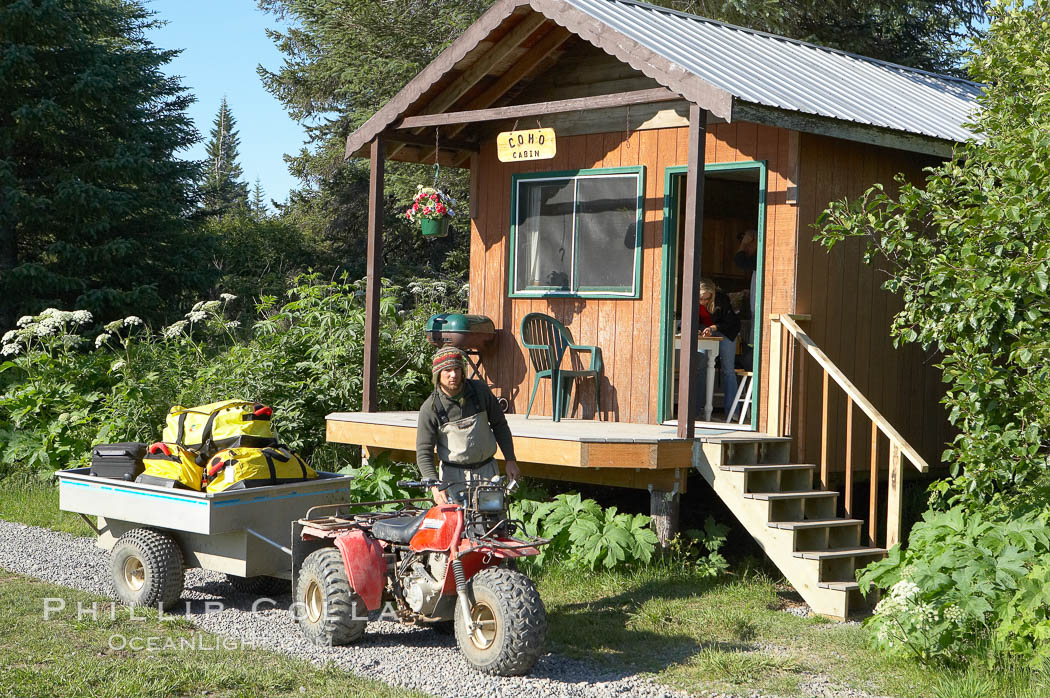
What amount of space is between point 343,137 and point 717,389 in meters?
12.7

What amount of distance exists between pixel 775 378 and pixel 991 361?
211 centimetres

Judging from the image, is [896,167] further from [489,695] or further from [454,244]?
[454,244]

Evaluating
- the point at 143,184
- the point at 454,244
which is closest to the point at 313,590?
the point at 143,184

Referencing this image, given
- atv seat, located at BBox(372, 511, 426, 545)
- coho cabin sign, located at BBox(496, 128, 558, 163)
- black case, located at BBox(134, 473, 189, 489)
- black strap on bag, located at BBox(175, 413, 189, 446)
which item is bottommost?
atv seat, located at BBox(372, 511, 426, 545)

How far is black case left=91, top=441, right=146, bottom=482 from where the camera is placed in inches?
272

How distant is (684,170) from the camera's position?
8969 millimetres

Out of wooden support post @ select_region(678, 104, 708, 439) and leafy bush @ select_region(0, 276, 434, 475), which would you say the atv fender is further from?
leafy bush @ select_region(0, 276, 434, 475)

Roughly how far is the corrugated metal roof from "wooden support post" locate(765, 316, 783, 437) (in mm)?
1549

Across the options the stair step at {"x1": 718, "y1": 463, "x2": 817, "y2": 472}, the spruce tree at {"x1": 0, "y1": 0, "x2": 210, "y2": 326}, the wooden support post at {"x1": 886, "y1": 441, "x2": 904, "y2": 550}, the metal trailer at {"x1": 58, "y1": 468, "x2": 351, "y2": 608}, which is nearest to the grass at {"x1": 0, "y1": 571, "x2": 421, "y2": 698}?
the metal trailer at {"x1": 58, "y1": 468, "x2": 351, "y2": 608}

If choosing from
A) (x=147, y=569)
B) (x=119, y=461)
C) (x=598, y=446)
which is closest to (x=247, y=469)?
(x=147, y=569)

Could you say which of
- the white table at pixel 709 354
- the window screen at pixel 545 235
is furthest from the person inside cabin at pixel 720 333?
the window screen at pixel 545 235

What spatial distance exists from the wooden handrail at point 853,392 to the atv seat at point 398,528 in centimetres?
301

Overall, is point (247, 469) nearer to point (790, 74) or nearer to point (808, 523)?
point (808, 523)

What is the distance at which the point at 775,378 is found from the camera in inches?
320
